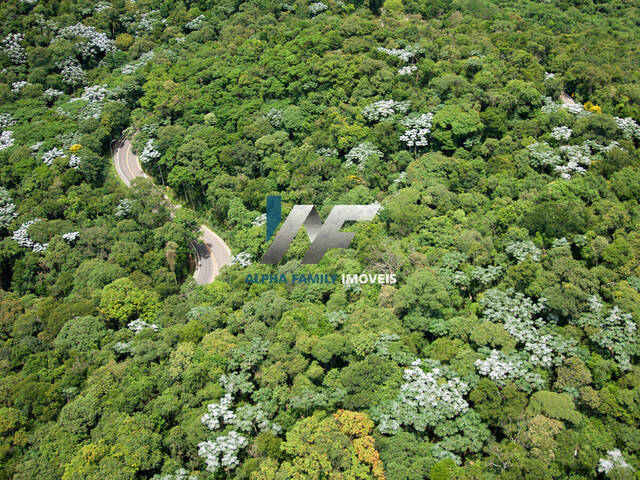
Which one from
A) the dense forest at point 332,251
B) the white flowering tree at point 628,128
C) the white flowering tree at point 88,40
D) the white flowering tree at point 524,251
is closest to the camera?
the dense forest at point 332,251

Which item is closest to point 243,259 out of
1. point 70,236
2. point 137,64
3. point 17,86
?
point 70,236

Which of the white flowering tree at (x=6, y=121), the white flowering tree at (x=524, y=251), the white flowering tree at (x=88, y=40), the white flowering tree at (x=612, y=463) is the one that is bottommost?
the white flowering tree at (x=612, y=463)

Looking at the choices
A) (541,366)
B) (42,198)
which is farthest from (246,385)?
(42,198)

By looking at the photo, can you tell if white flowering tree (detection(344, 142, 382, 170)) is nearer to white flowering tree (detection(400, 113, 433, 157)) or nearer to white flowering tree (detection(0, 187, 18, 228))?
white flowering tree (detection(400, 113, 433, 157))

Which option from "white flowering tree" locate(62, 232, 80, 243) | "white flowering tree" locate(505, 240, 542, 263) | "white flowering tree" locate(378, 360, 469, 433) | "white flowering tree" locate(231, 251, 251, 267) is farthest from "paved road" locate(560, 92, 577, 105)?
"white flowering tree" locate(62, 232, 80, 243)

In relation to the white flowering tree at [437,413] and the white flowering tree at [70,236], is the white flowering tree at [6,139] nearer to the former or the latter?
the white flowering tree at [70,236]

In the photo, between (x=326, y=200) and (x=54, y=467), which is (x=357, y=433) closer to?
(x=54, y=467)

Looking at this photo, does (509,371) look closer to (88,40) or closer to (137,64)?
(137,64)

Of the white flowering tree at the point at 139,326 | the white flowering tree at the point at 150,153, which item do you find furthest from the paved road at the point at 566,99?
the white flowering tree at the point at 139,326

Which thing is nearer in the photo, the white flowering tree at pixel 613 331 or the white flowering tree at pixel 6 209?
the white flowering tree at pixel 613 331
